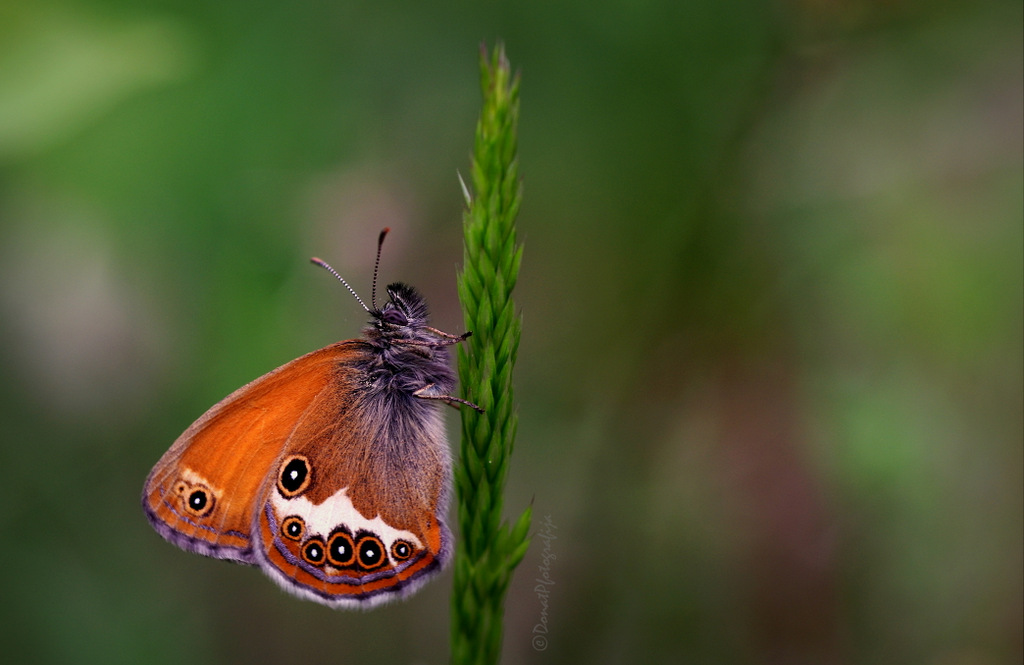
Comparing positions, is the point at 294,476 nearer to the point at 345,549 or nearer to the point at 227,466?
the point at 227,466

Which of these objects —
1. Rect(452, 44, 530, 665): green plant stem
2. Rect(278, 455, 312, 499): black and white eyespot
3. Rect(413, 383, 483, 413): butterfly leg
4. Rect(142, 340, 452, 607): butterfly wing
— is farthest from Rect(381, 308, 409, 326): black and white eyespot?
Rect(452, 44, 530, 665): green plant stem

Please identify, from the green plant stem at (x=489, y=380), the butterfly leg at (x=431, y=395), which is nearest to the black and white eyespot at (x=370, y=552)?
the butterfly leg at (x=431, y=395)

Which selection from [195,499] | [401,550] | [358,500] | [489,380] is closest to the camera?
[489,380]

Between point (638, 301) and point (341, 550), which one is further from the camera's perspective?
point (638, 301)

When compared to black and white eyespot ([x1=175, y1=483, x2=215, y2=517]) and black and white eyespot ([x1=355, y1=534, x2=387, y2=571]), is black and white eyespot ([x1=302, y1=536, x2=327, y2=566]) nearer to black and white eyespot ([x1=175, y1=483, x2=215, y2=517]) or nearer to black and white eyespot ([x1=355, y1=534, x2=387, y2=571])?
black and white eyespot ([x1=355, y1=534, x2=387, y2=571])

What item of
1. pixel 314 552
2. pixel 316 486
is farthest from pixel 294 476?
pixel 314 552

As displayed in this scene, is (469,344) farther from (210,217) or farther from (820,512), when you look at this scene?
(820,512)

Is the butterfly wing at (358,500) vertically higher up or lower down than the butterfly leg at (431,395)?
lower down

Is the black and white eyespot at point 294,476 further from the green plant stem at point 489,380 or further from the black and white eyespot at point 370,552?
the green plant stem at point 489,380
